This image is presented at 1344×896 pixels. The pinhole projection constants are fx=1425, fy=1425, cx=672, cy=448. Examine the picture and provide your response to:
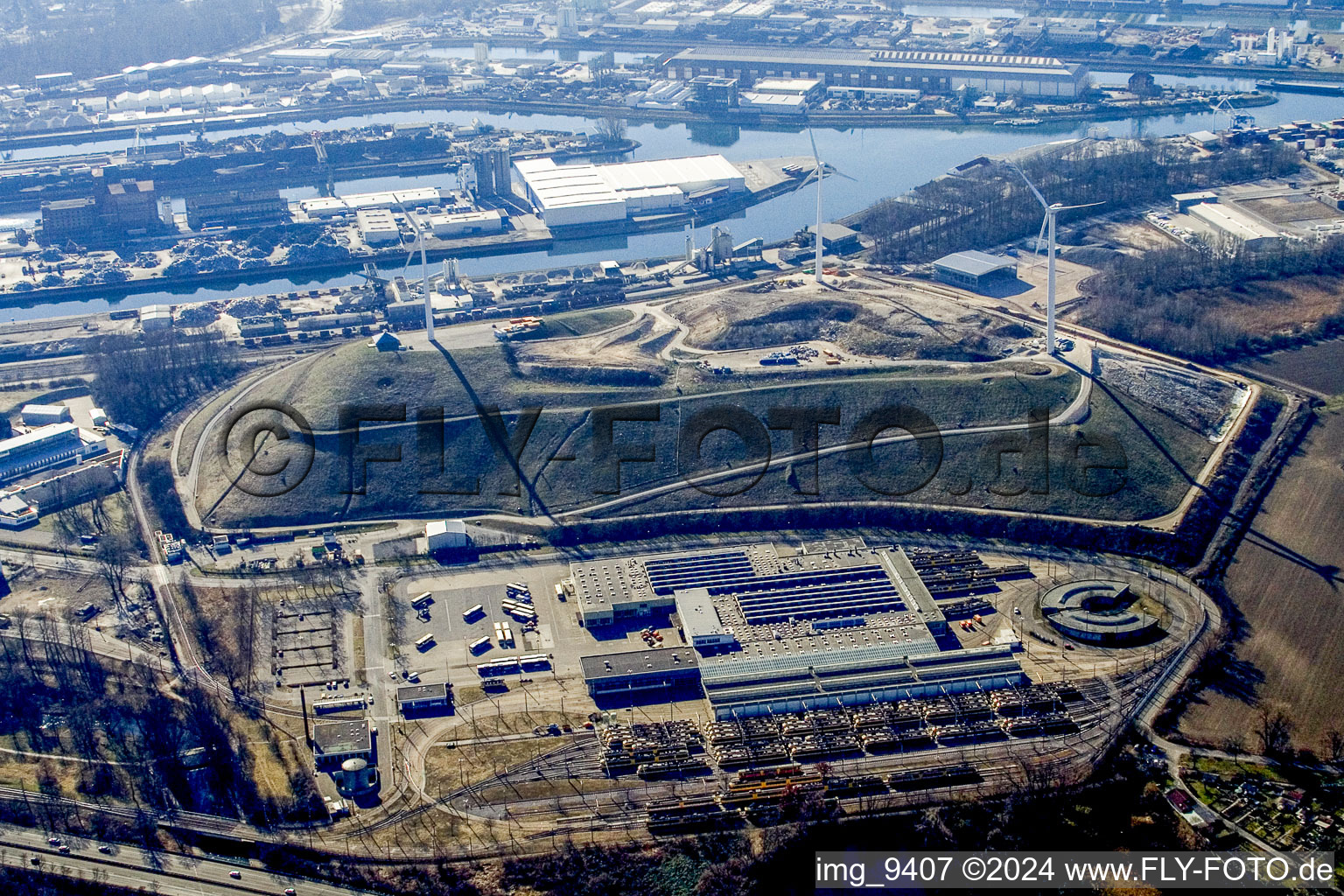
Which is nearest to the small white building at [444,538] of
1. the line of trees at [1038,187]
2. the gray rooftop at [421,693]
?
the gray rooftop at [421,693]

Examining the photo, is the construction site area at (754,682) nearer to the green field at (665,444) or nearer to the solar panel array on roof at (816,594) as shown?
the solar panel array on roof at (816,594)

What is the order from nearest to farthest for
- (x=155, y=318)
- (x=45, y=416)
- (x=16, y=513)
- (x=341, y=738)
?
(x=341, y=738) < (x=16, y=513) < (x=45, y=416) < (x=155, y=318)

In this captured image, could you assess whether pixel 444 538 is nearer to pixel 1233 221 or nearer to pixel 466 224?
pixel 466 224

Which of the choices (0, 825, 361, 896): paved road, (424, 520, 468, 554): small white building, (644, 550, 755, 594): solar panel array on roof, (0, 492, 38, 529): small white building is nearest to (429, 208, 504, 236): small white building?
(0, 492, 38, 529): small white building

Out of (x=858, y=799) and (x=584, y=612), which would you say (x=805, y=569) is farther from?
(x=858, y=799)

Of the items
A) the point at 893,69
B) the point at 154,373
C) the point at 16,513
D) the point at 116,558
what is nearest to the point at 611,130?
the point at 893,69

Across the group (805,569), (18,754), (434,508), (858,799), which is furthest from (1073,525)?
(18,754)
